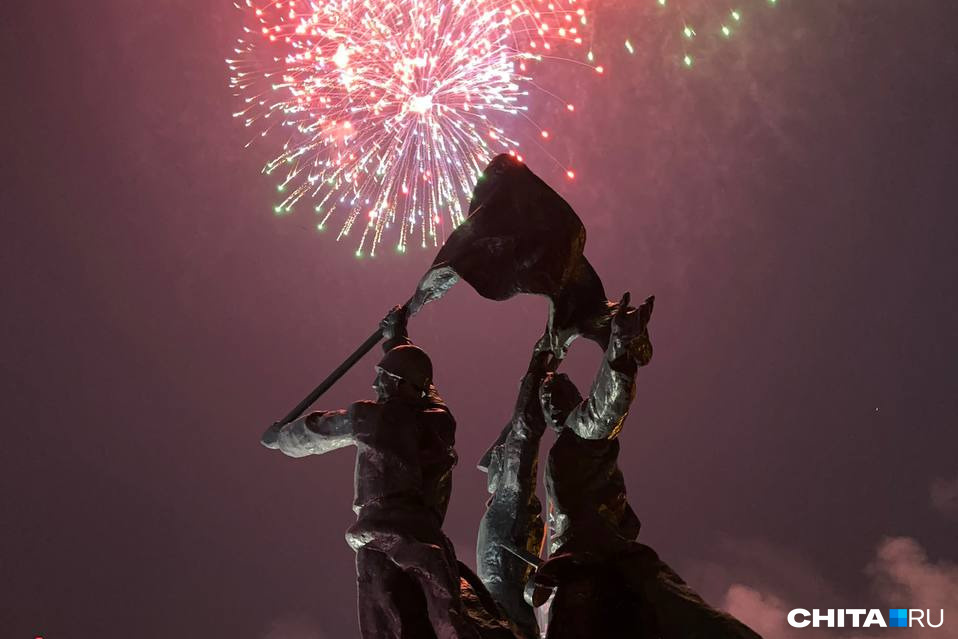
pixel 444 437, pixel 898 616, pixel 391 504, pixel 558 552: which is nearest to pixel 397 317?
pixel 444 437

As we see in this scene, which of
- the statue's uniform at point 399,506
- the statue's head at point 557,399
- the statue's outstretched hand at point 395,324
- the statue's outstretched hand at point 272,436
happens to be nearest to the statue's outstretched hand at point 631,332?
the statue's head at point 557,399

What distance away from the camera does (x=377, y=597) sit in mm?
5172

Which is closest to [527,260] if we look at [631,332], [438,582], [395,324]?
[395,324]

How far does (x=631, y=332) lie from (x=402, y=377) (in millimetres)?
1671

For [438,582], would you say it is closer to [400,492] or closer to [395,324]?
[400,492]

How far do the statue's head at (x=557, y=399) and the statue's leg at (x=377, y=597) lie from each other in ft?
4.52

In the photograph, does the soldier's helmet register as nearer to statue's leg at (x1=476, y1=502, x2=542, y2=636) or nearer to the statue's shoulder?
the statue's shoulder

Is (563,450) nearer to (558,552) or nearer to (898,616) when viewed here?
(558,552)

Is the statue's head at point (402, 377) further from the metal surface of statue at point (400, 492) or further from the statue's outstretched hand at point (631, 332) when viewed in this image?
the statue's outstretched hand at point (631, 332)

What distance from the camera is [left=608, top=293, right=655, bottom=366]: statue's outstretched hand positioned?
4.73 metres

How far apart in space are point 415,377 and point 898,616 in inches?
493

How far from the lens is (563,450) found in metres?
5.50

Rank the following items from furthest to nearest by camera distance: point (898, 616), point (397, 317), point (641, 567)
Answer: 1. point (898, 616)
2. point (397, 317)
3. point (641, 567)

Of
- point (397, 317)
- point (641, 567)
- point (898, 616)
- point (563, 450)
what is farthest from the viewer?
point (898, 616)
